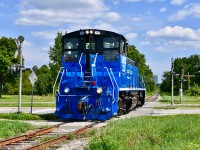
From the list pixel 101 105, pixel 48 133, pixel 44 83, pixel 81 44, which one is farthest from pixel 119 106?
pixel 44 83

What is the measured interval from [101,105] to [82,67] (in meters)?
2.47

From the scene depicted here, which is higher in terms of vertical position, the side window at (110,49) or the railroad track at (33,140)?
the side window at (110,49)

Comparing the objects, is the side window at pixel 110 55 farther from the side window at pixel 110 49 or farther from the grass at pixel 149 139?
the grass at pixel 149 139

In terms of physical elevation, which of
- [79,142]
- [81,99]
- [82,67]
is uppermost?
[82,67]

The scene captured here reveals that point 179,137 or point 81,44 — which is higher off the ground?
point 81,44

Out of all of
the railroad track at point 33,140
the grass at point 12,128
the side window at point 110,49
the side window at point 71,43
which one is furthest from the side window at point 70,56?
the railroad track at point 33,140

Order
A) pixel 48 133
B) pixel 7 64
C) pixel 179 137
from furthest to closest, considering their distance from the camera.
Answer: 1. pixel 7 64
2. pixel 48 133
3. pixel 179 137

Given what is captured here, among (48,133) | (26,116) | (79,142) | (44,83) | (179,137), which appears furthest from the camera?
(44,83)

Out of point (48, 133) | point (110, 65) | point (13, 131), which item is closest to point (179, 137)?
point (48, 133)

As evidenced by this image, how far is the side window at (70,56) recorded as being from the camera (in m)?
21.7

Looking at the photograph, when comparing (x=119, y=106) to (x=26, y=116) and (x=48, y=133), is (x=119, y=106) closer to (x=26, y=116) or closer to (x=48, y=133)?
(x=26, y=116)

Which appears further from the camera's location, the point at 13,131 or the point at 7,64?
the point at 7,64

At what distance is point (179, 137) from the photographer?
1192 cm

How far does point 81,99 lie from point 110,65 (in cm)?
256
